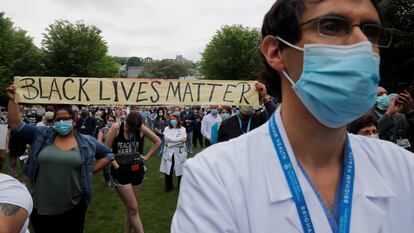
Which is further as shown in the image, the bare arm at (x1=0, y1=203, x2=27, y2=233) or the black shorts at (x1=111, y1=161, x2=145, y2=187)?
the black shorts at (x1=111, y1=161, x2=145, y2=187)

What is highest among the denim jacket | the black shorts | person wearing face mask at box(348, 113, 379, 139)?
person wearing face mask at box(348, 113, 379, 139)

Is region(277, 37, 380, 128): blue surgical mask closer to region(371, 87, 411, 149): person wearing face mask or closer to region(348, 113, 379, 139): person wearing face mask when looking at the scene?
region(348, 113, 379, 139): person wearing face mask

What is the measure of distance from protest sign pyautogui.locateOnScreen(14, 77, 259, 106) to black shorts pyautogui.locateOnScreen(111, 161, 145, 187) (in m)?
1.14

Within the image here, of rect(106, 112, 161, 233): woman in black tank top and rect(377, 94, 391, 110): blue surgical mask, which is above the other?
rect(377, 94, 391, 110): blue surgical mask

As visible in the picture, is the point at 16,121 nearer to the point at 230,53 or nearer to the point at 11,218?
the point at 11,218

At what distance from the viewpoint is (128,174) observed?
19.2 feet

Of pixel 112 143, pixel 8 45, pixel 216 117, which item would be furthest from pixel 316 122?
pixel 8 45

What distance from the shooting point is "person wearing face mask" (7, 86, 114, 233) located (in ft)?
14.6

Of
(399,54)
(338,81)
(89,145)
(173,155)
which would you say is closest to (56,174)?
(89,145)

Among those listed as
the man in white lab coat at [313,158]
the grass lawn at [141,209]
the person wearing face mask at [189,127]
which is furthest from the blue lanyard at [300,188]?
the person wearing face mask at [189,127]

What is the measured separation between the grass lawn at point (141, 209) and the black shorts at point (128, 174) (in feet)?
3.65

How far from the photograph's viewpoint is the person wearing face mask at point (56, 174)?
4.46m

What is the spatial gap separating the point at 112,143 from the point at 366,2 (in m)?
5.09

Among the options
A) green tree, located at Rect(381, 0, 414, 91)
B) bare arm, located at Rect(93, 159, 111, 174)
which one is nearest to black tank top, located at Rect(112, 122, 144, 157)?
bare arm, located at Rect(93, 159, 111, 174)
